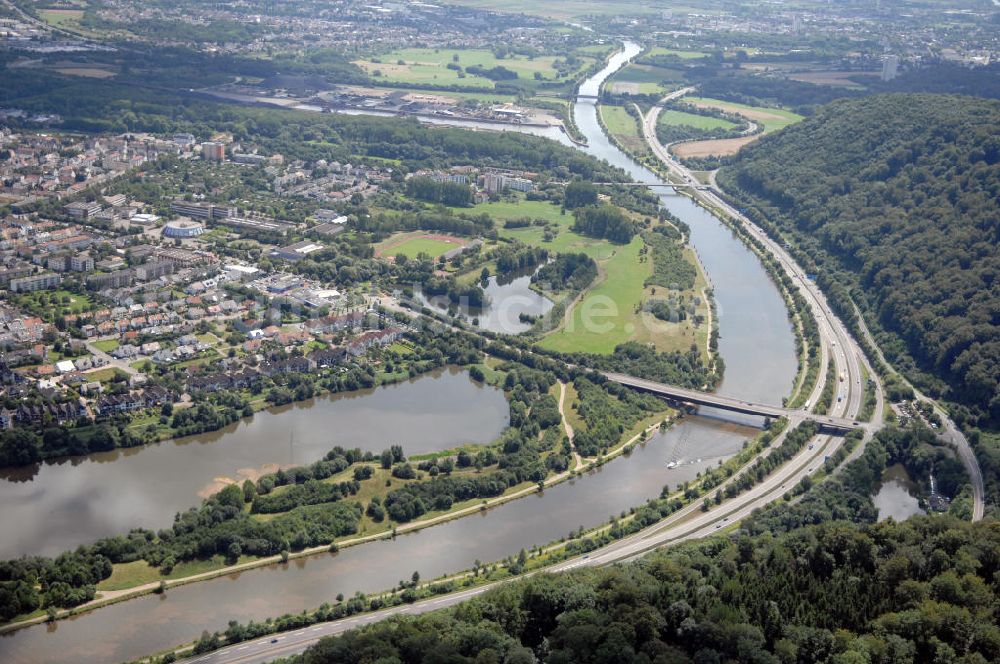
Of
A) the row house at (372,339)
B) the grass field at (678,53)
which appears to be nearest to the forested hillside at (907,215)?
the row house at (372,339)

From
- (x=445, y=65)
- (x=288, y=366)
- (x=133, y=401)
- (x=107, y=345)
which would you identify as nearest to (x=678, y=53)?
(x=445, y=65)

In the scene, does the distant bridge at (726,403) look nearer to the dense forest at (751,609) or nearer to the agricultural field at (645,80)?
the dense forest at (751,609)

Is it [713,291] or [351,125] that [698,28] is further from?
[713,291]

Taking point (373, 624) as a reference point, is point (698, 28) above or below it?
above

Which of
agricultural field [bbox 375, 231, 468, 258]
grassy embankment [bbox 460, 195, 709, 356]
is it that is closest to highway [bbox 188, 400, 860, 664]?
grassy embankment [bbox 460, 195, 709, 356]

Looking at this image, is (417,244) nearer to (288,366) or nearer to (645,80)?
(288,366)

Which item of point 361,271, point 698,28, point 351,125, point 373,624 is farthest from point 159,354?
point 698,28

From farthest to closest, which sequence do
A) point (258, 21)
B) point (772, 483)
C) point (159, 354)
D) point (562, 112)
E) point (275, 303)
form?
point (258, 21)
point (562, 112)
point (275, 303)
point (159, 354)
point (772, 483)
